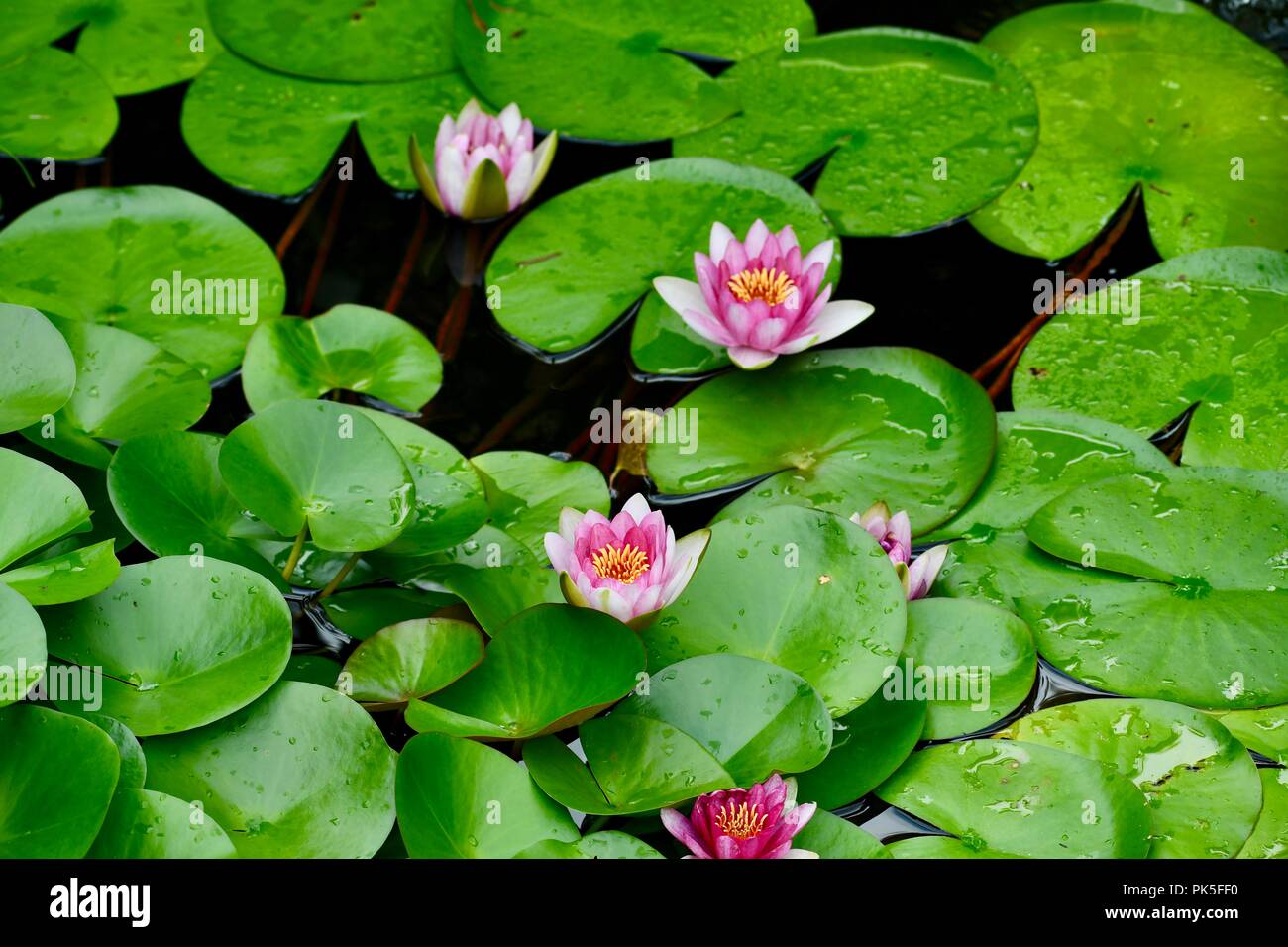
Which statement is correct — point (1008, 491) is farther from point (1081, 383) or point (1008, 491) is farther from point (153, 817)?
point (153, 817)

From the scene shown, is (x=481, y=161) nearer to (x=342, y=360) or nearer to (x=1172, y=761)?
(x=342, y=360)

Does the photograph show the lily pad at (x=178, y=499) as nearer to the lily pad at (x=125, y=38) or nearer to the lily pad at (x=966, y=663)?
the lily pad at (x=966, y=663)

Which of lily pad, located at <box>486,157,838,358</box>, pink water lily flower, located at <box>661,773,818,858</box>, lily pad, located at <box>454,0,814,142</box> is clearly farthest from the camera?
lily pad, located at <box>454,0,814,142</box>

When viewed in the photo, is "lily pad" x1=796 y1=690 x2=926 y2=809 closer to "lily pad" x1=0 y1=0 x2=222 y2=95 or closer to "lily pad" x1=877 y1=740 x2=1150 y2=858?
"lily pad" x1=877 y1=740 x2=1150 y2=858

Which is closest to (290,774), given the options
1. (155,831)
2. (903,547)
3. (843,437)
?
(155,831)

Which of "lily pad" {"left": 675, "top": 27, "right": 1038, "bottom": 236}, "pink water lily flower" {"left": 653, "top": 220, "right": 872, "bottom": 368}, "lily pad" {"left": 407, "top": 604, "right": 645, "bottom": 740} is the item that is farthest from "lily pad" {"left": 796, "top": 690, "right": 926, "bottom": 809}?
"lily pad" {"left": 675, "top": 27, "right": 1038, "bottom": 236}

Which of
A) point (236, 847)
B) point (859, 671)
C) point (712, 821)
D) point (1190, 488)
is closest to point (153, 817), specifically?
point (236, 847)
